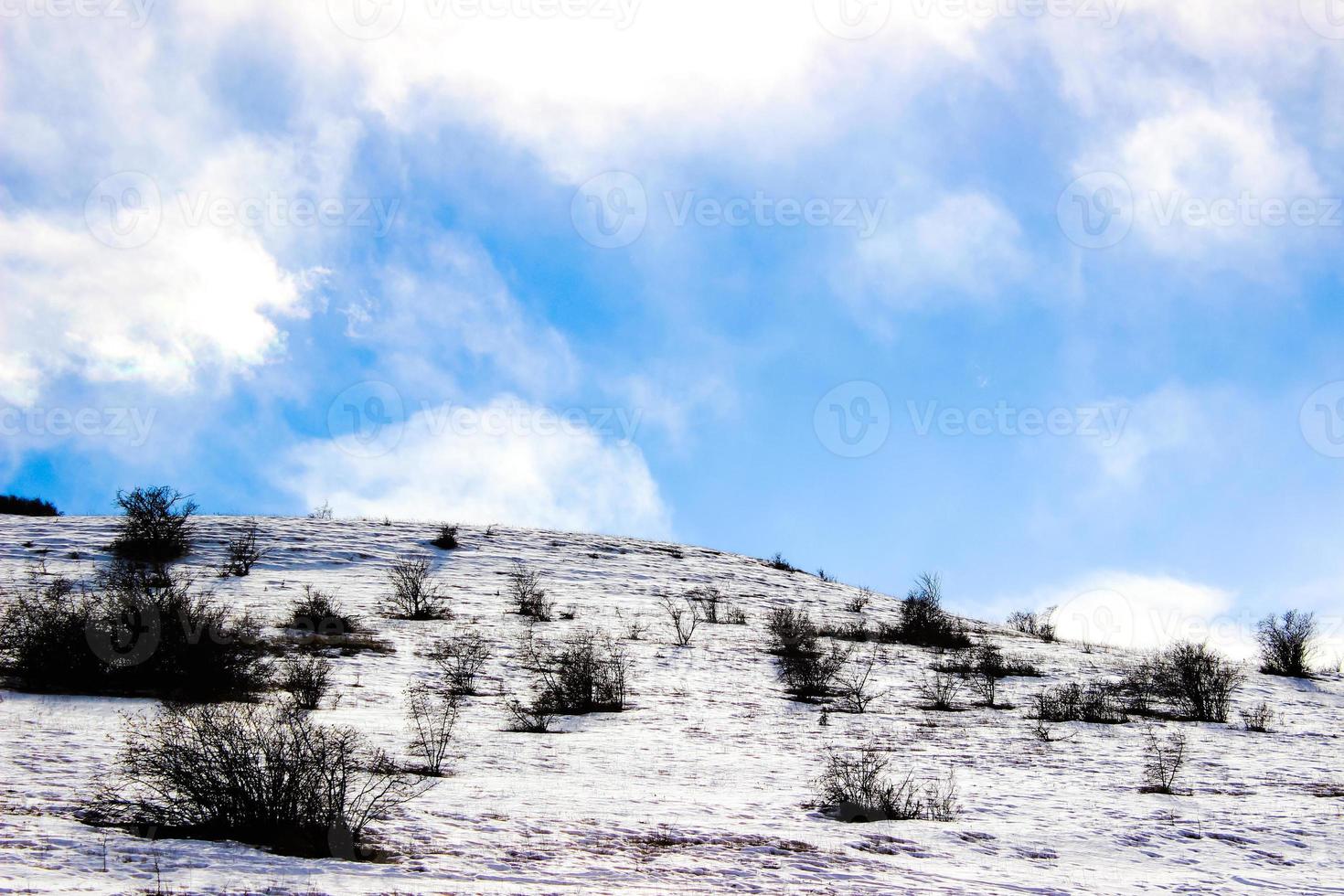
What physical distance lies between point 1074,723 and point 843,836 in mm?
6763

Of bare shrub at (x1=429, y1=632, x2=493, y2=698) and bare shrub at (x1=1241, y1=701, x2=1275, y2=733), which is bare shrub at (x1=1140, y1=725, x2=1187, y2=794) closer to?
bare shrub at (x1=1241, y1=701, x2=1275, y2=733)

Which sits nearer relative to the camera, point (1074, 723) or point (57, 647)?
point (57, 647)

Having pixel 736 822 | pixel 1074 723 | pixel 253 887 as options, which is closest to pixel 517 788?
pixel 736 822

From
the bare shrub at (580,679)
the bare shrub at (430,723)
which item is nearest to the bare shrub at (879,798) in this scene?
the bare shrub at (430,723)

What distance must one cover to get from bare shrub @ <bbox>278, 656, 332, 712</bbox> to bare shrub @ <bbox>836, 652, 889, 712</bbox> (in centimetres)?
638

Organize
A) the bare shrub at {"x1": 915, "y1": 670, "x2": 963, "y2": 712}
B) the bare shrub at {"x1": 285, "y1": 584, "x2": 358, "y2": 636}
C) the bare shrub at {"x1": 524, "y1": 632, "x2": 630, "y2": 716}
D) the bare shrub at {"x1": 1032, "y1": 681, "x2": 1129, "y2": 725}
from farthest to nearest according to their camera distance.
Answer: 1. the bare shrub at {"x1": 285, "y1": 584, "x2": 358, "y2": 636}
2. the bare shrub at {"x1": 915, "y1": 670, "x2": 963, "y2": 712}
3. the bare shrub at {"x1": 1032, "y1": 681, "x2": 1129, "y2": 725}
4. the bare shrub at {"x1": 524, "y1": 632, "x2": 630, "y2": 716}

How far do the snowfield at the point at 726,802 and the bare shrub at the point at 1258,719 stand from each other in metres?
0.21

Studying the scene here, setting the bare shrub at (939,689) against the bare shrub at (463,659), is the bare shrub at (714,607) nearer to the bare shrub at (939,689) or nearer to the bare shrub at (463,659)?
the bare shrub at (939,689)

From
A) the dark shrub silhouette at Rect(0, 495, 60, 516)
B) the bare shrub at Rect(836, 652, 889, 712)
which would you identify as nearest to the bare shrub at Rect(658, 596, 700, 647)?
the bare shrub at Rect(836, 652, 889, 712)

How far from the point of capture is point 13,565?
17172 millimetres

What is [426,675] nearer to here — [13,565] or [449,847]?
[449,847]

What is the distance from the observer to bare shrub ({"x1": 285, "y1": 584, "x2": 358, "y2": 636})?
14.0 metres

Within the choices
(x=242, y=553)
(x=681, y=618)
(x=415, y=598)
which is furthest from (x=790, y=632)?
(x=242, y=553)

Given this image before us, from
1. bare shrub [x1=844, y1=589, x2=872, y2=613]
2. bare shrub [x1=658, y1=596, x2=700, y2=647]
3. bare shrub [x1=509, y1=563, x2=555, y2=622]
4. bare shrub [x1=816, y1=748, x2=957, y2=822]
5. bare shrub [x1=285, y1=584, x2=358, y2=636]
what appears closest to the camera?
bare shrub [x1=816, y1=748, x2=957, y2=822]
